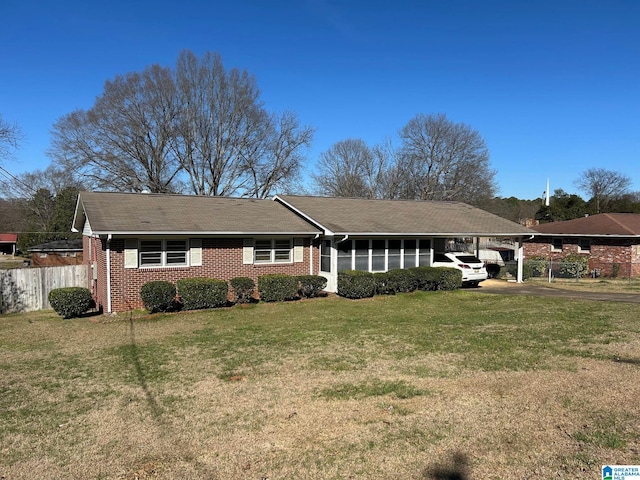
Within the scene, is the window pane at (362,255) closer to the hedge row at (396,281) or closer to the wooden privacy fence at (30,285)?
the hedge row at (396,281)

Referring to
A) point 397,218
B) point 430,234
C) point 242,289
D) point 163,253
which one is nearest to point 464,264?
point 430,234

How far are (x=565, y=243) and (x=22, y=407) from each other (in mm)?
29790

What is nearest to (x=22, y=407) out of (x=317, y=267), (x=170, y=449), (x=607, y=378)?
(x=170, y=449)

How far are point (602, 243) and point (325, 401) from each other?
26.5 metres

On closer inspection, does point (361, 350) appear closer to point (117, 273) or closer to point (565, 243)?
point (117, 273)

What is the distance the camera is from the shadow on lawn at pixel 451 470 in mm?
4106

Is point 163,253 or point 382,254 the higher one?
point 163,253

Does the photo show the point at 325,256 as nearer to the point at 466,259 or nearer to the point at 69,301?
the point at 466,259

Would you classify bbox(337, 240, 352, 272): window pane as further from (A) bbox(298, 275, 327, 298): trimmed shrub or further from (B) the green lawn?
(B) the green lawn

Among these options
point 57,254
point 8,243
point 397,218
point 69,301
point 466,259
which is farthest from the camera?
point 8,243

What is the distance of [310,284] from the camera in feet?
54.0

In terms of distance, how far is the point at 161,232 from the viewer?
46.9ft

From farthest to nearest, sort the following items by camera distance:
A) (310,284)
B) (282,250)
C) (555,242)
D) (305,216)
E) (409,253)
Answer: (555,242) → (409,253) → (305,216) → (282,250) → (310,284)

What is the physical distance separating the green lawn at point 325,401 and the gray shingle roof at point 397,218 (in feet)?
23.4
